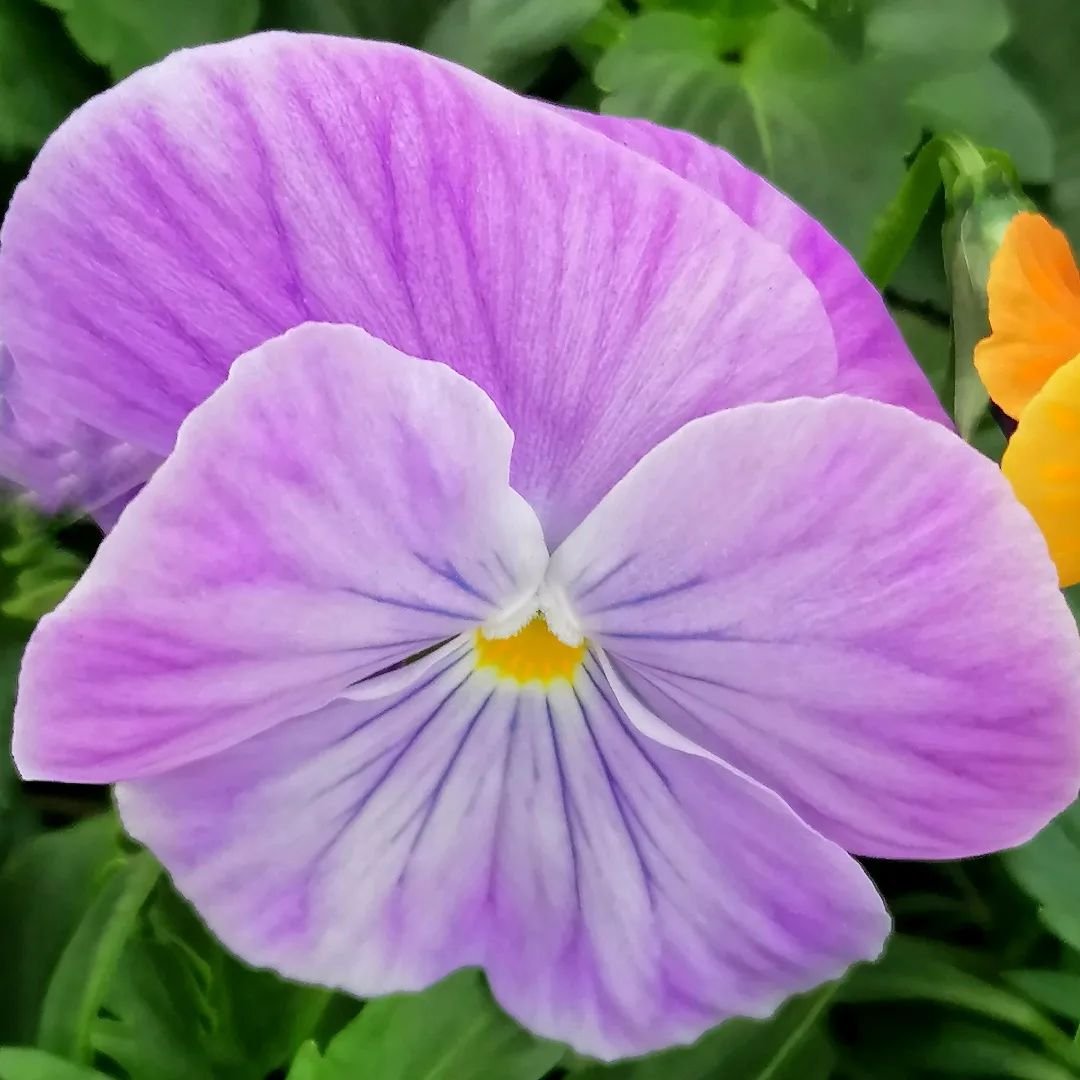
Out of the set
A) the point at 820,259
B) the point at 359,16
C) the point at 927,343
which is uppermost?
A: the point at 820,259

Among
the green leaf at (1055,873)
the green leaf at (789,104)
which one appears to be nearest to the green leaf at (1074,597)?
the green leaf at (1055,873)

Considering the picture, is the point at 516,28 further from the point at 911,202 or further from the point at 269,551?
the point at 269,551

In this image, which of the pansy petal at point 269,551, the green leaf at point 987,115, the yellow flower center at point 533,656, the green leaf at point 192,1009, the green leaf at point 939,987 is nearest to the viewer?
the pansy petal at point 269,551

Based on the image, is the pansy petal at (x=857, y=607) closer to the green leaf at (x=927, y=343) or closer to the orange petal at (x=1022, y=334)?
the orange petal at (x=1022, y=334)

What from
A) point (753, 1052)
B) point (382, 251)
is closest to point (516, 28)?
point (382, 251)

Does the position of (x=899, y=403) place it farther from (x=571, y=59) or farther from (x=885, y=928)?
(x=571, y=59)
